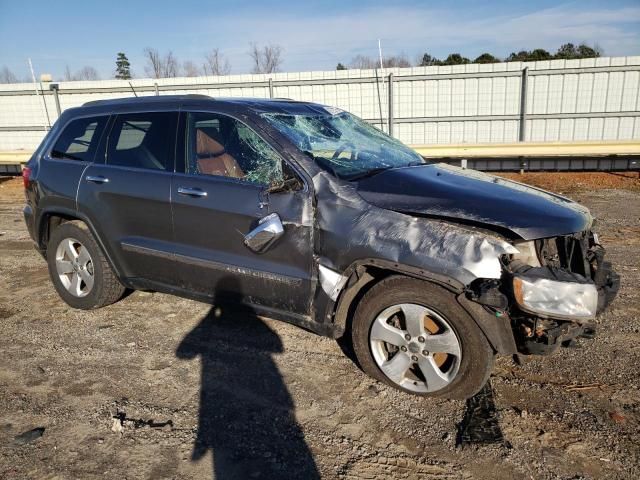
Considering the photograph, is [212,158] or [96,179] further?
[96,179]

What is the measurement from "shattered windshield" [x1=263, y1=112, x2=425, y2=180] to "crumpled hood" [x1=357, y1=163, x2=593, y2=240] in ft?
0.79

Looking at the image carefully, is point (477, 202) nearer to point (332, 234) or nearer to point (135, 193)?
point (332, 234)

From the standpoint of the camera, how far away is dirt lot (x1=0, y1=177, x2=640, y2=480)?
2.55 m

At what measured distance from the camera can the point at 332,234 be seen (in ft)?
10.3

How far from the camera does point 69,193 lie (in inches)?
172

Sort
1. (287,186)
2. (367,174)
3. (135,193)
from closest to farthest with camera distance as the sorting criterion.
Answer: (287,186), (367,174), (135,193)

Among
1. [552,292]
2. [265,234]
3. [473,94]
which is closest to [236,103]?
[265,234]

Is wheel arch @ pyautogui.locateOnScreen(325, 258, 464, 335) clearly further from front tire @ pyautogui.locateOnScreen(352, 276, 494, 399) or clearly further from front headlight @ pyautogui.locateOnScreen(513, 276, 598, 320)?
front headlight @ pyautogui.locateOnScreen(513, 276, 598, 320)

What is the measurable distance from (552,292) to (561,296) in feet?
0.17

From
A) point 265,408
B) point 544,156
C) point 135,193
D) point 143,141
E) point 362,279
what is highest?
point 143,141

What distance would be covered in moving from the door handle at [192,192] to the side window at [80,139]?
1219 millimetres

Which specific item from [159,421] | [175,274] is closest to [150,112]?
[175,274]

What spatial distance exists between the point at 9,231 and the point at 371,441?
306 inches

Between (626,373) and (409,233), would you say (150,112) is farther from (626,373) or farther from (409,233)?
(626,373)
